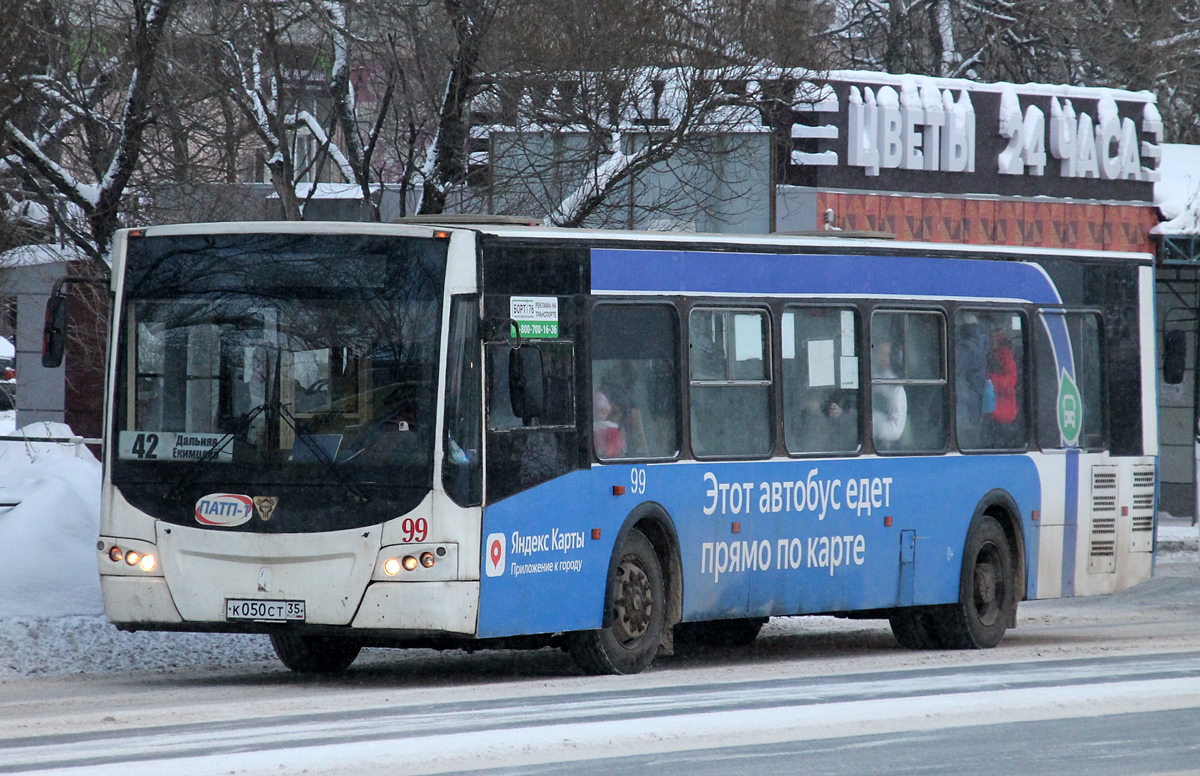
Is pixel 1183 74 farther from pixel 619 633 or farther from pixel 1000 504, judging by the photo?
pixel 619 633

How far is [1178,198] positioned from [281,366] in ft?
65.8

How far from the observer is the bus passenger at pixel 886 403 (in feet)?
47.0

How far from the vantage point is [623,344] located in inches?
494

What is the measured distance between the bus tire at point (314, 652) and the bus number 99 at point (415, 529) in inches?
74.6

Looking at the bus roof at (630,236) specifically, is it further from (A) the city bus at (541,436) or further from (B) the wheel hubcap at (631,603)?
(B) the wheel hubcap at (631,603)

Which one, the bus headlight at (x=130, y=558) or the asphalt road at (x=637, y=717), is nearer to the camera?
the asphalt road at (x=637, y=717)

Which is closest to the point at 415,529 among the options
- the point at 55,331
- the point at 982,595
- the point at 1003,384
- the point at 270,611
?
the point at 270,611

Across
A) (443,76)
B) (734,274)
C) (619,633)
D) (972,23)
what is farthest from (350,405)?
(972,23)

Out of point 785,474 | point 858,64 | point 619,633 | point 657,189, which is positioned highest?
point 858,64

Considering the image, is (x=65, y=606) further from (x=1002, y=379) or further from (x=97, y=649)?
(x=1002, y=379)

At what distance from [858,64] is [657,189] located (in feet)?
50.5

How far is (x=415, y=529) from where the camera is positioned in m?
11.1

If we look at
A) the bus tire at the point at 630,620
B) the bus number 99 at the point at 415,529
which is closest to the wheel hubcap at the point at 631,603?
the bus tire at the point at 630,620

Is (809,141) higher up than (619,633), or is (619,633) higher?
(809,141)
